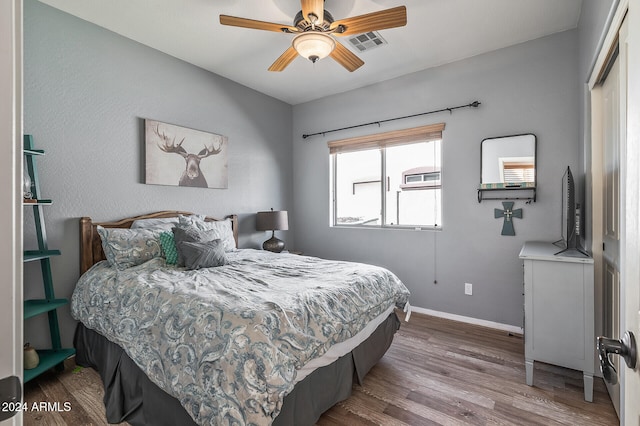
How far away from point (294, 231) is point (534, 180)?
3.13 meters

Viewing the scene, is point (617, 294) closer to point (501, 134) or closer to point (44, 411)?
point (501, 134)

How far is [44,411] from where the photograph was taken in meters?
1.88

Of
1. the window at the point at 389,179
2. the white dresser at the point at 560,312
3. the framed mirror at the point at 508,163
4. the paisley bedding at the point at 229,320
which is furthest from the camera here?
the window at the point at 389,179

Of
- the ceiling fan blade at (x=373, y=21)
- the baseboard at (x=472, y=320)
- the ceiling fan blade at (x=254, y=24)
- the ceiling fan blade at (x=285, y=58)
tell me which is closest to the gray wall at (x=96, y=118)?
the ceiling fan blade at (x=285, y=58)

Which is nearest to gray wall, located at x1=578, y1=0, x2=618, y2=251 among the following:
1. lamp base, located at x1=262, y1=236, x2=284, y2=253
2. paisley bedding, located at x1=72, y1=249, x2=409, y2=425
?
paisley bedding, located at x1=72, y1=249, x2=409, y2=425

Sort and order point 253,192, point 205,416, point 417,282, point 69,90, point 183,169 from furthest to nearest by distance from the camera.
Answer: point 253,192 < point 417,282 < point 183,169 < point 69,90 < point 205,416

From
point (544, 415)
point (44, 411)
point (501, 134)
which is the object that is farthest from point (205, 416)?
point (501, 134)

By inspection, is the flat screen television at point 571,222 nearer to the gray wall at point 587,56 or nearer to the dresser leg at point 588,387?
the gray wall at point 587,56

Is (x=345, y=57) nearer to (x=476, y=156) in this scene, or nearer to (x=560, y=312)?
(x=476, y=156)

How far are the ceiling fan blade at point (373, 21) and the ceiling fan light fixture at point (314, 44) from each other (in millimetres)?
89

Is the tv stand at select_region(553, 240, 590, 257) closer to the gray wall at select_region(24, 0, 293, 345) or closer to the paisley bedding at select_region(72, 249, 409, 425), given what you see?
the paisley bedding at select_region(72, 249, 409, 425)

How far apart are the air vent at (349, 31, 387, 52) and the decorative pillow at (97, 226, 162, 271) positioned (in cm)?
262

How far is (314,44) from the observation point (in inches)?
86.7

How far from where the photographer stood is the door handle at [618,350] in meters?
0.61
